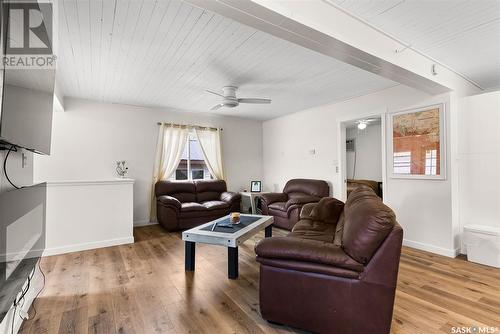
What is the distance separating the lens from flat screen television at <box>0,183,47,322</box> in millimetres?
1213

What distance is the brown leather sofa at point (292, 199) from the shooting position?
4.40m

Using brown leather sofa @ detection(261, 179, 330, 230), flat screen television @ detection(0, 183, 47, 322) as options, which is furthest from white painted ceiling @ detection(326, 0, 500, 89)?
brown leather sofa @ detection(261, 179, 330, 230)

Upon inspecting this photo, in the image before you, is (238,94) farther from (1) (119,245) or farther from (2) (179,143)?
(1) (119,245)

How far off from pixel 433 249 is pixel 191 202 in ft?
13.8

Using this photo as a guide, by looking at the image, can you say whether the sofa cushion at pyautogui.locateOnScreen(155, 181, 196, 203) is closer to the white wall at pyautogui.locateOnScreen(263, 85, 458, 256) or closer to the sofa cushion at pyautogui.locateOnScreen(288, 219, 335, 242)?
the white wall at pyautogui.locateOnScreen(263, 85, 458, 256)

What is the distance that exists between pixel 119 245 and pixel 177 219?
1.02 metres

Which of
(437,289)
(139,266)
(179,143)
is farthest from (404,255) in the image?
(179,143)

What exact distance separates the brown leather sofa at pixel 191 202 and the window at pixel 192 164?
43cm

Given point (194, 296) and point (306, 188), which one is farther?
point (306, 188)

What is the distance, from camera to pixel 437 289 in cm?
232

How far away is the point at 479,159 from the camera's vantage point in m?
3.18

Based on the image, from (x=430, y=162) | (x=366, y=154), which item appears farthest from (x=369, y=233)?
(x=366, y=154)

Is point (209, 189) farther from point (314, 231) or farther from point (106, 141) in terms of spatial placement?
point (314, 231)

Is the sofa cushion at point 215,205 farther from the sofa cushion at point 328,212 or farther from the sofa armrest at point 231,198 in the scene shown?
the sofa cushion at point 328,212
